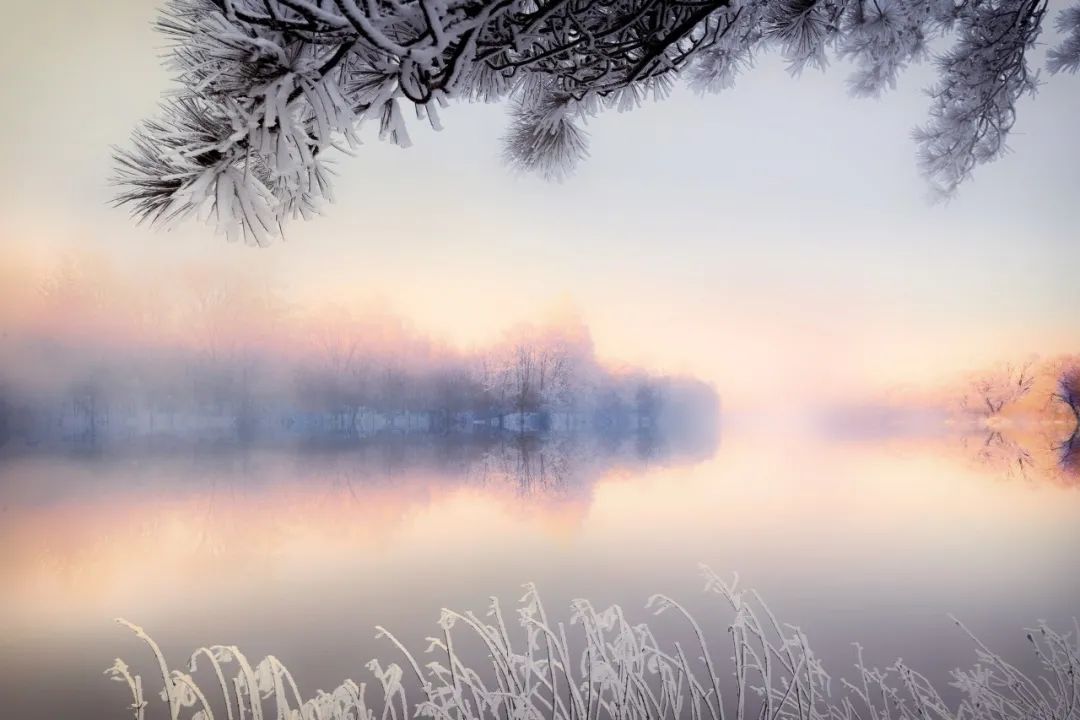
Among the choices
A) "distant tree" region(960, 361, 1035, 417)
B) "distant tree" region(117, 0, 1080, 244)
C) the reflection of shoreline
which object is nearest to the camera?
"distant tree" region(117, 0, 1080, 244)

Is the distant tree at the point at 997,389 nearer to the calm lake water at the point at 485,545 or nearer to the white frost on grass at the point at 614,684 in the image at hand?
the calm lake water at the point at 485,545

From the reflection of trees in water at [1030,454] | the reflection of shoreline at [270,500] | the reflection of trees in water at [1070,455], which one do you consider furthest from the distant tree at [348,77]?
the reflection of trees in water at [1070,455]

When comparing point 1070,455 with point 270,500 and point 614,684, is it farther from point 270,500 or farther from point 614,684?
point 270,500

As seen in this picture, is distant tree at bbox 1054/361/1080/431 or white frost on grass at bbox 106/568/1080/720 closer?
white frost on grass at bbox 106/568/1080/720

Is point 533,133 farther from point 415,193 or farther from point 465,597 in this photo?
point 415,193

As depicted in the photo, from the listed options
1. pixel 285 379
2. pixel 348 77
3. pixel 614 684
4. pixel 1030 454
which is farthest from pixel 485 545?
pixel 1030 454

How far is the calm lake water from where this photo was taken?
1758mm

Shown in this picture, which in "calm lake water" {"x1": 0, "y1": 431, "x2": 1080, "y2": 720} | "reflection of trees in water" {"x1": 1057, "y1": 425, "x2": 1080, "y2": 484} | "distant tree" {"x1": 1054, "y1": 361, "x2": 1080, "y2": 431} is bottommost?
"calm lake water" {"x1": 0, "y1": 431, "x2": 1080, "y2": 720}

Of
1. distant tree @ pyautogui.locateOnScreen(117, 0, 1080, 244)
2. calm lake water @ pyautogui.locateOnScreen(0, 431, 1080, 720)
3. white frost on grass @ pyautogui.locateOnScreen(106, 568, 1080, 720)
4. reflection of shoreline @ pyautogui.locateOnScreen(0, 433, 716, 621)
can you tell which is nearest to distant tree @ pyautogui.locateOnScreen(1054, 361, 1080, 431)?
calm lake water @ pyautogui.locateOnScreen(0, 431, 1080, 720)

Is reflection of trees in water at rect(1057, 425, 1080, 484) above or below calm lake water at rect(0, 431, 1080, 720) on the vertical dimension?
above

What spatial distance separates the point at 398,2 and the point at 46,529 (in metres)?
2.98

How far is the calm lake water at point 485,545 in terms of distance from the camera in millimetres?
1758

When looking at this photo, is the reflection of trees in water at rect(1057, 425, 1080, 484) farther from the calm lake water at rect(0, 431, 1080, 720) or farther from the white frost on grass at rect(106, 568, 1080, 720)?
the white frost on grass at rect(106, 568, 1080, 720)

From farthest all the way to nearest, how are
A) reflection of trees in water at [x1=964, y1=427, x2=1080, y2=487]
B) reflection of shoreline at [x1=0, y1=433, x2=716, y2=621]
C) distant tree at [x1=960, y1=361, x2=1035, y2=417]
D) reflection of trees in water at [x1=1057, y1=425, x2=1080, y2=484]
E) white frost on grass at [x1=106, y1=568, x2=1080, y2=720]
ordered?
reflection of trees in water at [x1=1057, y1=425, x2=1080, y2=484], reflection of trees in water at [x1=964, y1=427, x2=1080, y2=487], distant tree at [x1=960, y1=361, x2=1035, y2=417], reflection of shoreline at [x1=0, y1=433, x2=716, y2=621], white frost on grass at [x1=106, y1=568, x2=1080, y2=720]
